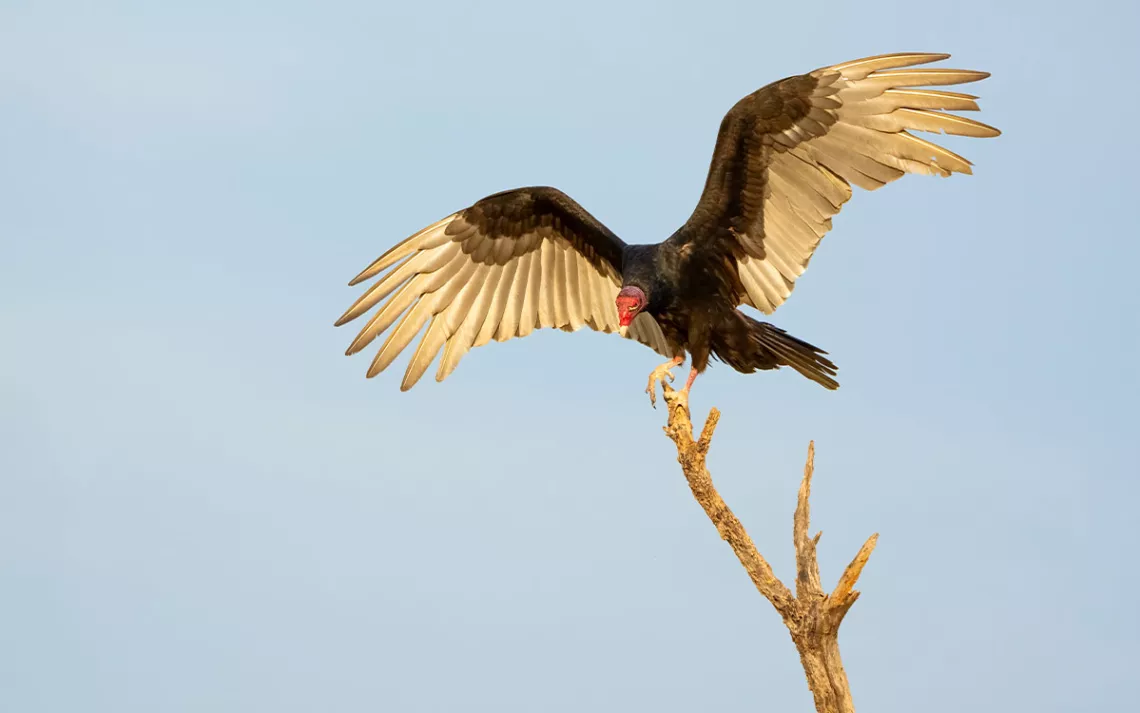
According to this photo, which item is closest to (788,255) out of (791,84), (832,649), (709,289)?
(709,289)

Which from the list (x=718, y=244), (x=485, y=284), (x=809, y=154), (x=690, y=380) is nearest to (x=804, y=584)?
(x=690, y=380)

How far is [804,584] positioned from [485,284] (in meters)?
3.24

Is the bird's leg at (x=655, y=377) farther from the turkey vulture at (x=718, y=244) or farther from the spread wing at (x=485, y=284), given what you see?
the spread wing at (x=485, y=284)

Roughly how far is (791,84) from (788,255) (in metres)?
0.95

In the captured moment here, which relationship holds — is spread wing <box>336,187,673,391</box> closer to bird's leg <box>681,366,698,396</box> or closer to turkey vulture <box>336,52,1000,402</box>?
turkey vulture <box>336,52,1000,402</box>

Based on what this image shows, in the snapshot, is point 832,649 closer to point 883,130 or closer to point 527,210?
point 883,130

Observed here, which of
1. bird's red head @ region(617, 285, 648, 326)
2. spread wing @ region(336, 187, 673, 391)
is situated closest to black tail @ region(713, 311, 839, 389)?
bird's red head @ region(617, 285, 648, 326)

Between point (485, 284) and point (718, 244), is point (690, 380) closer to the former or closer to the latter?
point (718, 244)

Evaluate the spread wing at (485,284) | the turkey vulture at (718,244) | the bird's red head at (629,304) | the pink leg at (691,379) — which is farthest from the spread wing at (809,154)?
the spread wing at (485,284)

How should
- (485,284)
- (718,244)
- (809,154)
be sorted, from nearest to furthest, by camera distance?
1. (809,154)
2. (718,244)
3. (485,284)

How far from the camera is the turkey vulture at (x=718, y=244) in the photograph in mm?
6523

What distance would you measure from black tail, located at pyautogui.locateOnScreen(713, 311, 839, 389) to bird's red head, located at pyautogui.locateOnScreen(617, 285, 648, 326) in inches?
19.9

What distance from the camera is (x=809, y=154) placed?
6.69 metres

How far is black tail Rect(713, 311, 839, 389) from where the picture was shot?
6.84m
